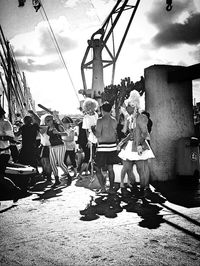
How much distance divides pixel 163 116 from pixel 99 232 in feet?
13.3

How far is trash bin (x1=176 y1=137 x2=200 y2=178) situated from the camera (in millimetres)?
6176

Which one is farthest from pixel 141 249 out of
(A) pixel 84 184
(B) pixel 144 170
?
(A) pixel 84 184

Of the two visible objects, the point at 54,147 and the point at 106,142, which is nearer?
the point at 106,142

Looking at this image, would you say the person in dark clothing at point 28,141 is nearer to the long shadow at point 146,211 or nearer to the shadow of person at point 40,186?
the shadow of person at point 40,186

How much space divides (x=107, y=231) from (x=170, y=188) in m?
2.79

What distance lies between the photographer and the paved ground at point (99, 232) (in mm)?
2643

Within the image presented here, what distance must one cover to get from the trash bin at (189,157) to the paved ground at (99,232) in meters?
1.44

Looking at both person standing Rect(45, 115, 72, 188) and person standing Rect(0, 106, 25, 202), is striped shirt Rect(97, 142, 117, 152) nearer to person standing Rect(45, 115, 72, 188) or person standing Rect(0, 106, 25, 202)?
person standing Rect(45, 115, 72, 188)

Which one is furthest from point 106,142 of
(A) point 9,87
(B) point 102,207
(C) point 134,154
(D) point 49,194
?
(A) point 9,87

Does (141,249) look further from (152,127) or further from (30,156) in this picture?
(30,156)

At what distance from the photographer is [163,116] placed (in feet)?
21.8

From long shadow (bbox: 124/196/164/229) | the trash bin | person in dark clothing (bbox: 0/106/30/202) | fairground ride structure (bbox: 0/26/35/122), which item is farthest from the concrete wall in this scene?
fairground ride structure (bbox: 0/26/35/122)

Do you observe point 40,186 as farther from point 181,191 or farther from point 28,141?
point 181,191

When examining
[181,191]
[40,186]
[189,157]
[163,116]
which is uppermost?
[163,116]
